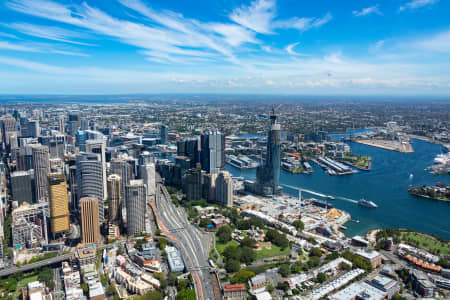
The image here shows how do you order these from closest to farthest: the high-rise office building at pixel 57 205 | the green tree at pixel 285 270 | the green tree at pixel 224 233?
the green tree at pixel 285 270 → the green tree at pixel 224 233 → the high-rise office building at pixel 57 205

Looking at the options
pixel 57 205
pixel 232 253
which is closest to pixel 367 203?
pixel 232 253

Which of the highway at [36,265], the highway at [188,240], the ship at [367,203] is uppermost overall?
the ship at [367,203]

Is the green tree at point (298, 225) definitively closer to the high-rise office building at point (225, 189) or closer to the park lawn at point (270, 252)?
the park lawn at point (270, 252)

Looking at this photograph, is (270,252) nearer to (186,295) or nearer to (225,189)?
(186,295)

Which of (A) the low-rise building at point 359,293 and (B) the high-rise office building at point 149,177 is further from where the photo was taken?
(B) the high-rise office building at point 149,177

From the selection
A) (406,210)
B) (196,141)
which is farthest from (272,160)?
(406,210)

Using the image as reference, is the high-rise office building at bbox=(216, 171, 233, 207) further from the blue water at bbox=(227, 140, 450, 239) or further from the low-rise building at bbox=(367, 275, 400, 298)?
the low-rise building at bbox=(367, 275, 400, 298)

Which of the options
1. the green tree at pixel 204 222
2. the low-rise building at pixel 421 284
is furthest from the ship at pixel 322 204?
the low-rise building at pixel 421 284

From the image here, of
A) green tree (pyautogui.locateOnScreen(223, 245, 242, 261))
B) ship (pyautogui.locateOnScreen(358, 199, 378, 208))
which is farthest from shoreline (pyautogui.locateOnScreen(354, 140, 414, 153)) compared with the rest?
green tree (pyautogui.locateOnScreen(223, 245, 242, 261))
